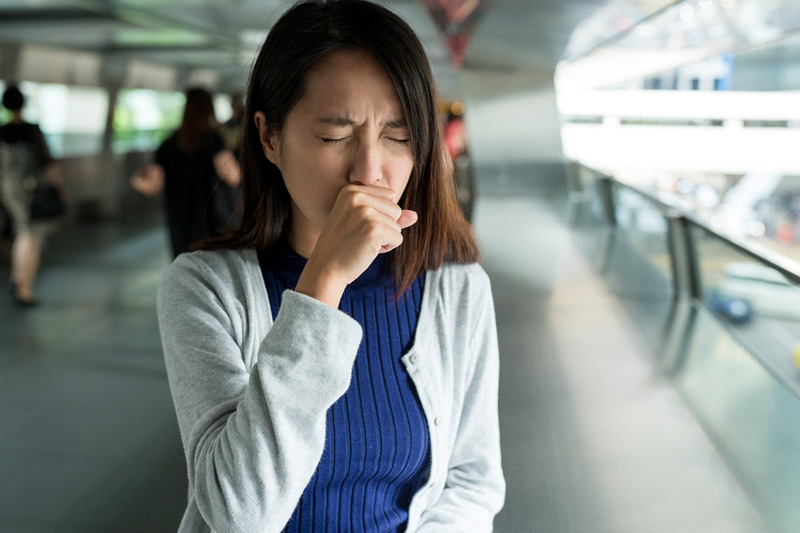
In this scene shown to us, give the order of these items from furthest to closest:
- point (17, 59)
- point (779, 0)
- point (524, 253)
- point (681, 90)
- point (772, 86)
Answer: point (681, 90) < point (772, 86) < point (17, 59) < point (524, 253) < point (779, 0)

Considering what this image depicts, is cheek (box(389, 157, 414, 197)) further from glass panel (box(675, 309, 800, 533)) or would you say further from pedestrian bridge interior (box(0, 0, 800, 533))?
glass panel (box(675, 309, 800, 533))

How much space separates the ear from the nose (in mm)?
215

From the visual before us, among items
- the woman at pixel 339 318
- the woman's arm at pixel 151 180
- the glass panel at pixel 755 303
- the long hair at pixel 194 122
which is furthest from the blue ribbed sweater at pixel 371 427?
the woman's arm at pixel 151 180

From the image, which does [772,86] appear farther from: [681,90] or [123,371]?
[123,371]

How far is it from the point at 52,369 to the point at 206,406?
15.7ft

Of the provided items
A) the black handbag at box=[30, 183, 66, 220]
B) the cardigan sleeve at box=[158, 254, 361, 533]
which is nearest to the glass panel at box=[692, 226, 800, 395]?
the cardigan sleeve at box=[158, 254, 361, 533]

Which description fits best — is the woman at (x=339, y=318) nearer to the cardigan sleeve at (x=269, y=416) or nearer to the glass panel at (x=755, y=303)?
the cardigan sleeve at (x=269, y=416)

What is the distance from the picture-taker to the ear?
142cm

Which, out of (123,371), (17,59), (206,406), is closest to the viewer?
(206,406)

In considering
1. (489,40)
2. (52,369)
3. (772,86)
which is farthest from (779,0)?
(772,86)

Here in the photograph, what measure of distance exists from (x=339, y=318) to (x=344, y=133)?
34cm

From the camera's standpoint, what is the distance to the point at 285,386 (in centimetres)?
113

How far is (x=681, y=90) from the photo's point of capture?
61.9ft

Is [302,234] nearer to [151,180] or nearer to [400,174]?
[400,174]
